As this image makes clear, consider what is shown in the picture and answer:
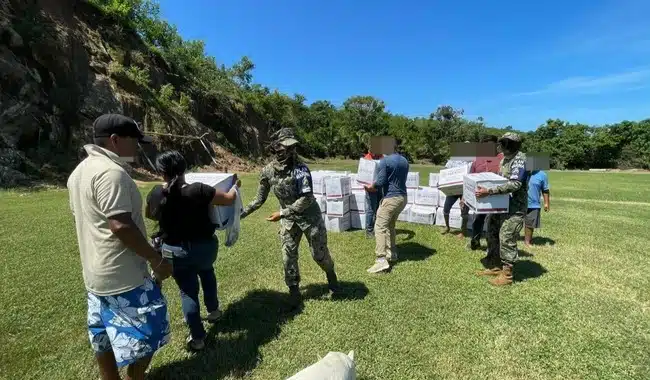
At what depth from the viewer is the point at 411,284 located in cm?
449

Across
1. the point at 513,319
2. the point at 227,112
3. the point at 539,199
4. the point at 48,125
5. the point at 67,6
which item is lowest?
the point at 513,319

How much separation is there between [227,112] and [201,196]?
1181 inches

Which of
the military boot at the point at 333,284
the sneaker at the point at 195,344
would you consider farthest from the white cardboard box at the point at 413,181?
the sneaker at the point at 195,344

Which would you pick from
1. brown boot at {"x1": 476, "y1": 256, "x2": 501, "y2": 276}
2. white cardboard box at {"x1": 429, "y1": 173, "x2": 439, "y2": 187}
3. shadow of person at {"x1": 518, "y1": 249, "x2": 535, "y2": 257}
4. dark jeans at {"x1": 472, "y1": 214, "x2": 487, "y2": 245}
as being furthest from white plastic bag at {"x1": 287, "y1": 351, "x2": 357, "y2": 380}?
white cardboard box at {"x1": 429, "y1": 173, "x2": 439, "y2": 187}

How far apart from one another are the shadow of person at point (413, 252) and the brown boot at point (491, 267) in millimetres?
841

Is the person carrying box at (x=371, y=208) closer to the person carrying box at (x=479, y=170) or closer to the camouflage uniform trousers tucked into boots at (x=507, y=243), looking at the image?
the person carrying box at (x=479, y=170)

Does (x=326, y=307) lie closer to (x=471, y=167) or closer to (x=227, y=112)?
(x=471, y=167)

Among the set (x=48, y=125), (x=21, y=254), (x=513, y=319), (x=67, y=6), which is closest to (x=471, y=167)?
(x=513, y=319)

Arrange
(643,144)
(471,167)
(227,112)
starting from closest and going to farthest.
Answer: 1. (471,167)
2. (227,112)
3. (643,144)

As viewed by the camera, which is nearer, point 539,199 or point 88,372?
point 88,372

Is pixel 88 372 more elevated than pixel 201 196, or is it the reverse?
pixel 201 196

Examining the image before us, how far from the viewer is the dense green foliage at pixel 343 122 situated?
27.8 meters

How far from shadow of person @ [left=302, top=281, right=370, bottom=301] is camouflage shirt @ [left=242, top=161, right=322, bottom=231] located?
3.29 feet

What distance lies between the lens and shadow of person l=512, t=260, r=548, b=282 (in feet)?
15.6
